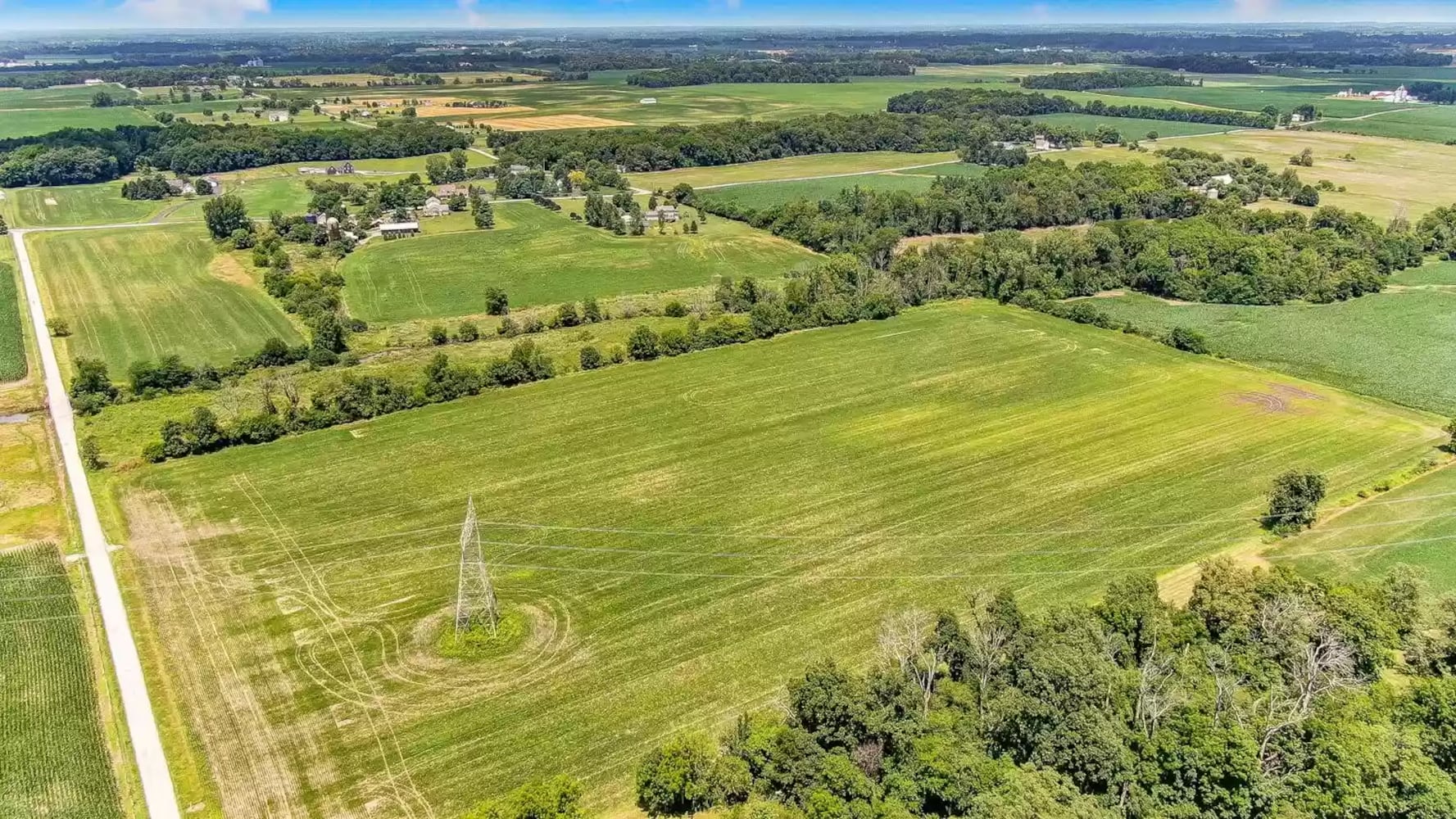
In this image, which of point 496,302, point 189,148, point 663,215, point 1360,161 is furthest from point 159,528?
point 1360,161

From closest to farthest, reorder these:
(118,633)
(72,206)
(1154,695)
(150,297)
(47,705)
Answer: (1154,695), (47,705), (118,633), (150,297), (72,206)

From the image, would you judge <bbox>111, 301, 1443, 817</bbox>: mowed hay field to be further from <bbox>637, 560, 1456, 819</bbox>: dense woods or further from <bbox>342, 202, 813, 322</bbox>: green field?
<bbox>342, 202, 813, 322</bbox>: green field

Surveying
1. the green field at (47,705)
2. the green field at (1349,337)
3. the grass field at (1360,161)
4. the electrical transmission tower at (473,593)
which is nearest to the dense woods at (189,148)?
the grass field at (1360,161)

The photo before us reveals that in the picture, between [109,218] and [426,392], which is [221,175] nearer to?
[109,218]

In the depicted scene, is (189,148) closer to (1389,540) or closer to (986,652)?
(986,652)

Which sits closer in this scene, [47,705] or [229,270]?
[47,705]

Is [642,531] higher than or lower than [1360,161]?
lower

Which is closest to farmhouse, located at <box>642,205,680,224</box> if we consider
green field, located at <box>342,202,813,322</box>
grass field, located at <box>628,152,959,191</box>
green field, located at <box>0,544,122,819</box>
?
green field, located at <box>342,202,813,322</box>
